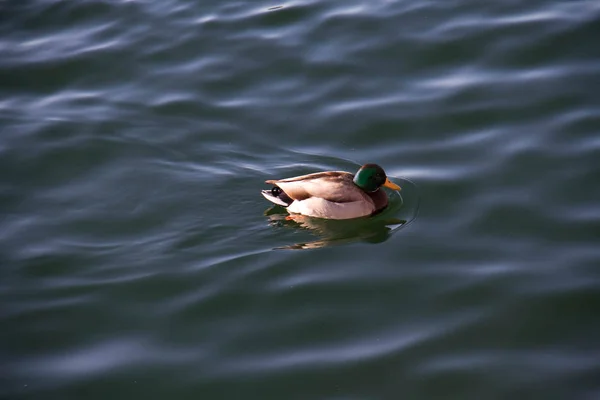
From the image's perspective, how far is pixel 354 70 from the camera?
1177cm

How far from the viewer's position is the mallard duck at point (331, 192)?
9375mm

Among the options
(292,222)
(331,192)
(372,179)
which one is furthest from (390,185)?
(292,222)

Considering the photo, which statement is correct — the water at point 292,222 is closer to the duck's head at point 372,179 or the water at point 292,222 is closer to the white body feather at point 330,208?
the white body feather at point 330,208

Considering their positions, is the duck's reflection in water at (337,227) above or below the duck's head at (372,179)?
below

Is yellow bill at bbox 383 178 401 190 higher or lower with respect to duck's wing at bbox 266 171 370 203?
lower

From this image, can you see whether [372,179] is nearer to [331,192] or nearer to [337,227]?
[331,192]

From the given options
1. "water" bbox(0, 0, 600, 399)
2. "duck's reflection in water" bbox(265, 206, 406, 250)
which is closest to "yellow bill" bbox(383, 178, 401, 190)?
"water" bbox(0, 0, 600, 399)

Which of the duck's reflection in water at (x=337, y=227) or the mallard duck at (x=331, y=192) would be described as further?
the mallard duck at (x=331, y=192)

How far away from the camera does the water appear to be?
282 inches

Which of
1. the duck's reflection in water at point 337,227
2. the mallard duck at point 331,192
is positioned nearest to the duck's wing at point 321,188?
the mallard duck at point 331,192

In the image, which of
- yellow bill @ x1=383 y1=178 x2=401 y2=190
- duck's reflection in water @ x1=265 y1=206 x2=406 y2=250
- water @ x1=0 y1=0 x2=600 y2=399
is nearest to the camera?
water @ x1=0 y1=0 x2=600 y2=399

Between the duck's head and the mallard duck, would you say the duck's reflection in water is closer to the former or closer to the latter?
the mallard duck

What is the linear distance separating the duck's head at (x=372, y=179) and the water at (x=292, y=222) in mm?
328

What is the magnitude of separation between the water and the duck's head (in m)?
0.33
